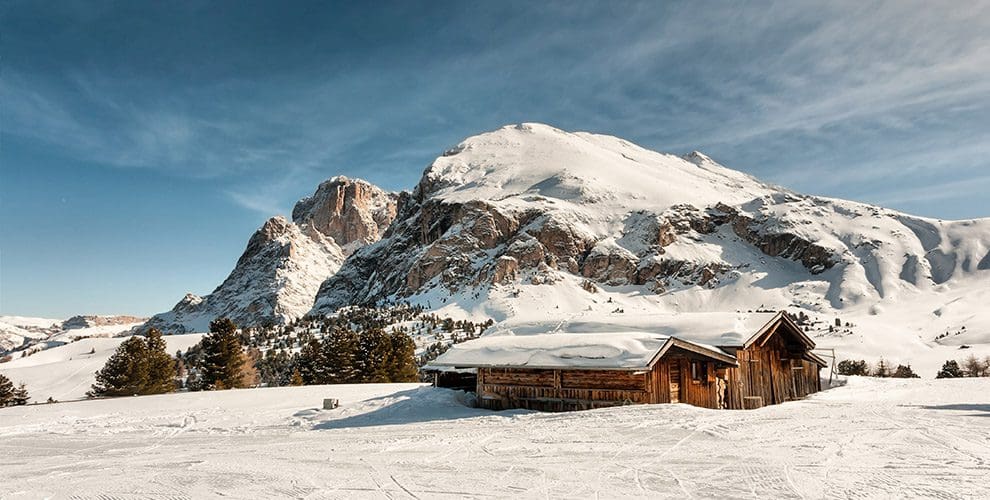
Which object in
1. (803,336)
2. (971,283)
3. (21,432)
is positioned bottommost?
(21,432)

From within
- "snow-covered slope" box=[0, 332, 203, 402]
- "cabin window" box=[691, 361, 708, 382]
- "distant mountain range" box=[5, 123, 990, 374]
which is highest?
"distant mountain range" box=[5, 123, 990, 374]

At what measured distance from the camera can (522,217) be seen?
537 feet

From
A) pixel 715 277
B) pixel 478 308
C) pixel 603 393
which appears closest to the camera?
pixel 603 393

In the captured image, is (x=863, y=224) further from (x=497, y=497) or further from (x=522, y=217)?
(x=497, y=497)

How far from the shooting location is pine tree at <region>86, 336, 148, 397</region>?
4191 centimetres

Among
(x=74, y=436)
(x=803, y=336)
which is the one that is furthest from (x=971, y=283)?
(x=74, y=436)

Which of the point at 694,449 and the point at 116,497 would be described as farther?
the point at 694,449

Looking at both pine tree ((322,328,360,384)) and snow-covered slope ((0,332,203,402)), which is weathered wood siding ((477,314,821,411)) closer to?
pine tree ((322,328,360,384))

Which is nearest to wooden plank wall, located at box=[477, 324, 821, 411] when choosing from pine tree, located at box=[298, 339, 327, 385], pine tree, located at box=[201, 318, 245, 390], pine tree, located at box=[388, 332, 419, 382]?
pine tree, located at box=[388, 332, 419, 382]

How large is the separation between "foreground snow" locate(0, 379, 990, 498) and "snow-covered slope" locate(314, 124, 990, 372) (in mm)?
100105

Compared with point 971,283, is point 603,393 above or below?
below

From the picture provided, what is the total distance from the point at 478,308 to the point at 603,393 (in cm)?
10691

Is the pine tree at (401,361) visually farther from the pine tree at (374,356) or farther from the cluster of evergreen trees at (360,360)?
the pine tree at (374,356)

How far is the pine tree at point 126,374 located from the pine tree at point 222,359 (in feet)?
14.6
